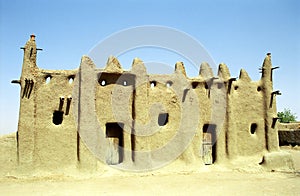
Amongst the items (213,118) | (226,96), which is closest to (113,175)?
(213,118)

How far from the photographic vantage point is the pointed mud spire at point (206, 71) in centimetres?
1986

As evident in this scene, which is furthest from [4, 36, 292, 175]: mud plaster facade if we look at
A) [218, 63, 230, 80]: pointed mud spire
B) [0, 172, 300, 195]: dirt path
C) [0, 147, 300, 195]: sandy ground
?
[0, 172, 300, 195]: dirt path

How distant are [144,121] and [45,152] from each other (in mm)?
6117

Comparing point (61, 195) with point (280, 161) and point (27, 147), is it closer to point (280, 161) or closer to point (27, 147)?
point (27, 147)

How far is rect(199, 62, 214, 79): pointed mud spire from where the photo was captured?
19864mm

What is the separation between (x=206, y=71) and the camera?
19938 millimetres

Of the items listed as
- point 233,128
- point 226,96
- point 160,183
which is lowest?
point 160,183

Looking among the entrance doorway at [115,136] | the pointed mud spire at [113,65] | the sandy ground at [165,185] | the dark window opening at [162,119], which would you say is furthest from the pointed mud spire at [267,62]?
the entrance doorway at [115,136]

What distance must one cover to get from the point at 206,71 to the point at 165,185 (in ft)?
30.1

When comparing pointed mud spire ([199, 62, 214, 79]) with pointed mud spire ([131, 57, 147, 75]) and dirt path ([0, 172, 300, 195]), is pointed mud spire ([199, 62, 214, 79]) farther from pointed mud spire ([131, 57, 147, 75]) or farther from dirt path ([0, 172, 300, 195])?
dirt path ([0, 172, 300, 195])

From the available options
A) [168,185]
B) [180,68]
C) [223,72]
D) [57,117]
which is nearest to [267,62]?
[223,72]

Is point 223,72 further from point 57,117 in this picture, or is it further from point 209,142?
point 57,117

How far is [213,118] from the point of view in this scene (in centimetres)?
1942

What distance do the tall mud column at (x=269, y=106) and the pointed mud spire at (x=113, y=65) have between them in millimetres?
11143
